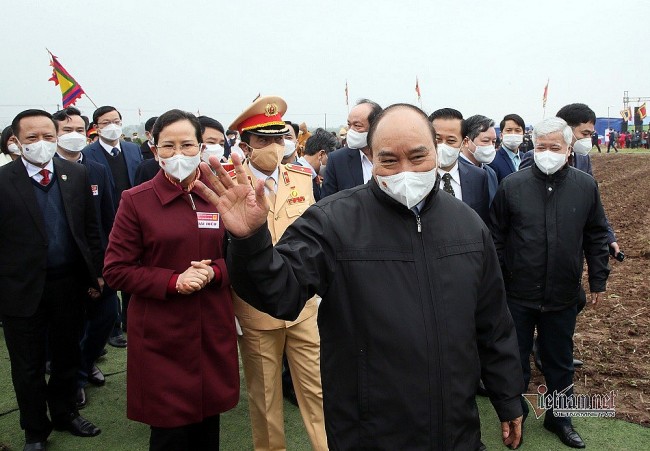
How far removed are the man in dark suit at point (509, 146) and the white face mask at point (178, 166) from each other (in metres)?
3.37

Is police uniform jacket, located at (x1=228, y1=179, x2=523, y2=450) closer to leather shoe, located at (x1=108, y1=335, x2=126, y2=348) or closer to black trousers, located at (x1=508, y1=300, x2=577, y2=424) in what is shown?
black trousers, located at (x1=508, y1=300, x2=577, y2=424)

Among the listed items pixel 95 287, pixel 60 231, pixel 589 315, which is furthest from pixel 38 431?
pixel 589 315

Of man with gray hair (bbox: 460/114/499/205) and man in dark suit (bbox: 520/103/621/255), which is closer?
man in dark suit (bbox: 520/103/621/255)

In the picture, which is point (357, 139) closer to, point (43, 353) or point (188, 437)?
point (188, 437)

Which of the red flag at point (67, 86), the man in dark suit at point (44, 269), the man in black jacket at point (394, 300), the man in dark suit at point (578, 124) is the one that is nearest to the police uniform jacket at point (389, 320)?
the man in black jacket at point (394, 300)

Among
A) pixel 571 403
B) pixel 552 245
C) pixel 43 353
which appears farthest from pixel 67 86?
pixel 571 403

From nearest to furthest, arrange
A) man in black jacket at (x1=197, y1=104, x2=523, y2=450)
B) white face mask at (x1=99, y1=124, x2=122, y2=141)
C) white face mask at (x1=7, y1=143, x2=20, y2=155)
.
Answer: man in black jacket at (x1=197, y1=104, x2=523, y2=450) → white face mask at (x1=7, y1=143, x2=20, y2=155) → white face mask at (x1=99, y1=124, x2=122, y2=141)

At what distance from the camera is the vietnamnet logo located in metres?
3.50

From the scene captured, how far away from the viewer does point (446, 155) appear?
3.74 metres

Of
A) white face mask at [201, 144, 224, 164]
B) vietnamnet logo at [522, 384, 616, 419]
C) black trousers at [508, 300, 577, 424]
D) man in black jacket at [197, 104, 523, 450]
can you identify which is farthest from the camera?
white face mask at [201, 144, 224, 164]

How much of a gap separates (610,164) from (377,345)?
92.2ft

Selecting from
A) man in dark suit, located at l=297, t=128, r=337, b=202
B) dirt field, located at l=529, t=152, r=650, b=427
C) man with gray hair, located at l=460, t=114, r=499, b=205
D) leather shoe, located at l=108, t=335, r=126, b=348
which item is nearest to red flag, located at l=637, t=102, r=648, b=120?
dirt field, located at l=529, t=152, r=650, b=427

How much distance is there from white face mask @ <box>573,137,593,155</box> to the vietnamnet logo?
2023 millimetres

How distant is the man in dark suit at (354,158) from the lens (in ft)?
12.7
